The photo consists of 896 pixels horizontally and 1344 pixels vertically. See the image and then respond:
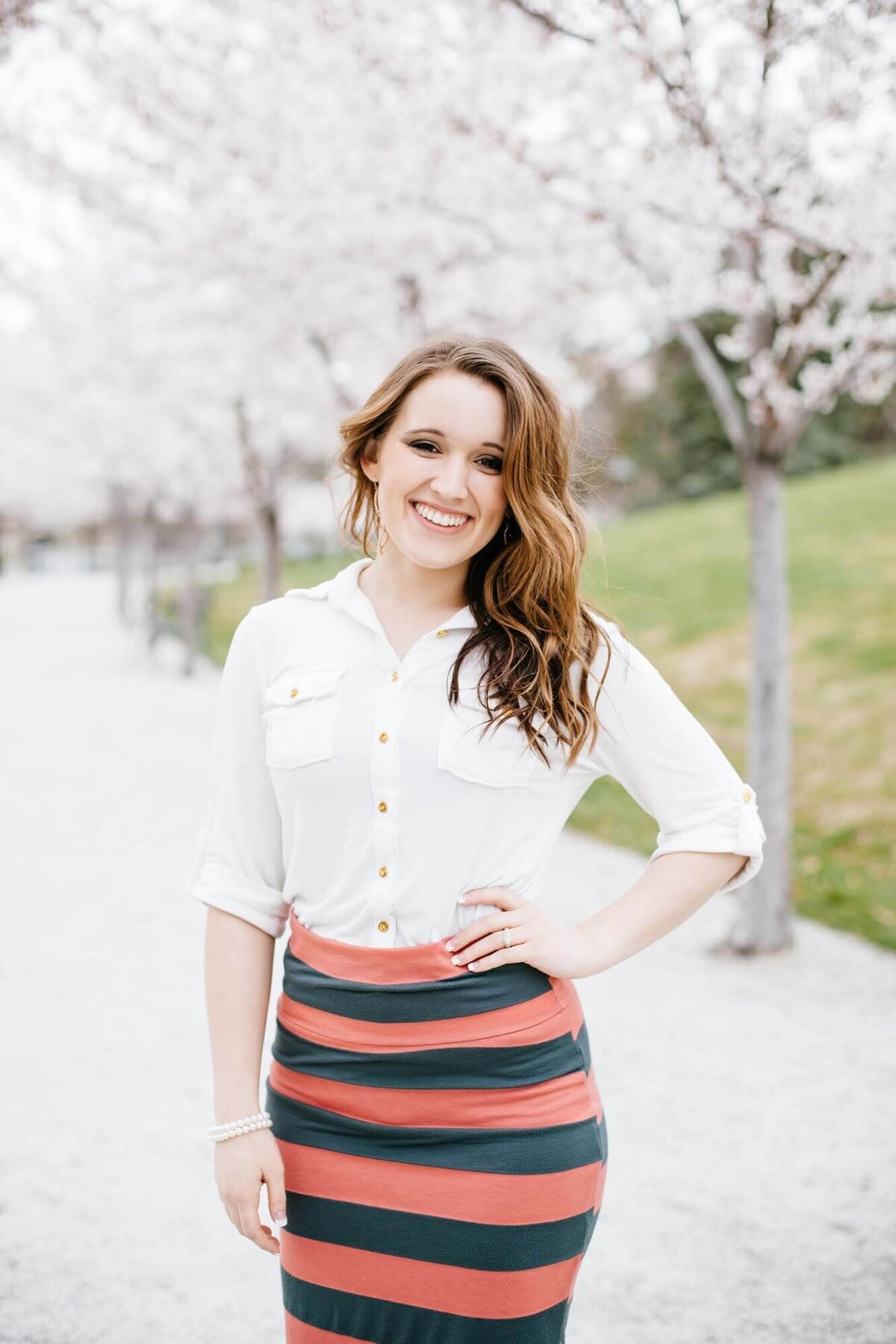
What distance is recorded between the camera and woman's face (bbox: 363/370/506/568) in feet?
5.81

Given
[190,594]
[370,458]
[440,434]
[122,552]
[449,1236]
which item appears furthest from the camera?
[122,552]

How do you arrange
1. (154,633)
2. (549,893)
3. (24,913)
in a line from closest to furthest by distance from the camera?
(24,913) < (549,893) < (154,633)

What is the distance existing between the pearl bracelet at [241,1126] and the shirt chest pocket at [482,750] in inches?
24.5

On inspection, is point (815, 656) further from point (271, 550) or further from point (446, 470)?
point (446, 470)

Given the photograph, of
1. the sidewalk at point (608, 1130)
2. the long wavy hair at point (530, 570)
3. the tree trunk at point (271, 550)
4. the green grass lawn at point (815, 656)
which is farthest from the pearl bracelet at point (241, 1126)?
the tree trunk at point (271, 550)

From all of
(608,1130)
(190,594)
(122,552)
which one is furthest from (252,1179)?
(122,552)

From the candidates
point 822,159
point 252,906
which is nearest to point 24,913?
point 252,906

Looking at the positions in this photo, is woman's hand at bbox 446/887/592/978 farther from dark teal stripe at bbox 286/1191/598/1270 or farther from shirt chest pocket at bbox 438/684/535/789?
dark teal stripe at bbox 286/1191/598/1270

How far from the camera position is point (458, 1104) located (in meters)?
1.69

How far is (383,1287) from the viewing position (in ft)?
5.65

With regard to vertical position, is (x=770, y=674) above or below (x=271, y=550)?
below

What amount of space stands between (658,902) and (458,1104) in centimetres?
45

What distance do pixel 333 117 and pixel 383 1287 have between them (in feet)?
19.7

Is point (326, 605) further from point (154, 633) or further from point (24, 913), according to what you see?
point (154, 633)
